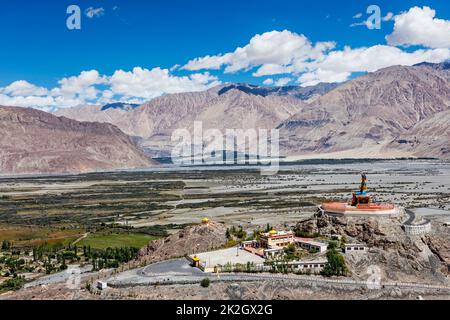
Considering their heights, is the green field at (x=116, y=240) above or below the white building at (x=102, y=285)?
below

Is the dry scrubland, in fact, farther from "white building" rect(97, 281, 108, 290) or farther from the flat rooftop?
the flat rooftop

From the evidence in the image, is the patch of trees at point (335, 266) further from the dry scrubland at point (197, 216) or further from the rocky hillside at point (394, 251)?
the dry scrubland at point (197, 216)

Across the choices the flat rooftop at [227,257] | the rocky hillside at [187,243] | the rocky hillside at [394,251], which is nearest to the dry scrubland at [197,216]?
the rocky hillside at [394,251]

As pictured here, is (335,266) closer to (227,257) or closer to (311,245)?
(311,245)

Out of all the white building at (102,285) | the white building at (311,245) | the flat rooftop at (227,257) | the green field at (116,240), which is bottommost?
the green field at (116,240)

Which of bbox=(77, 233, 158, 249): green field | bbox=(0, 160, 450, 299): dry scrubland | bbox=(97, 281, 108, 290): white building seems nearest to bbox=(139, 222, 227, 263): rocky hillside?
bbox=(0, 160, 450, 299): dry scrubland

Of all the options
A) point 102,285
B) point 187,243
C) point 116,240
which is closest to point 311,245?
point 187,243
